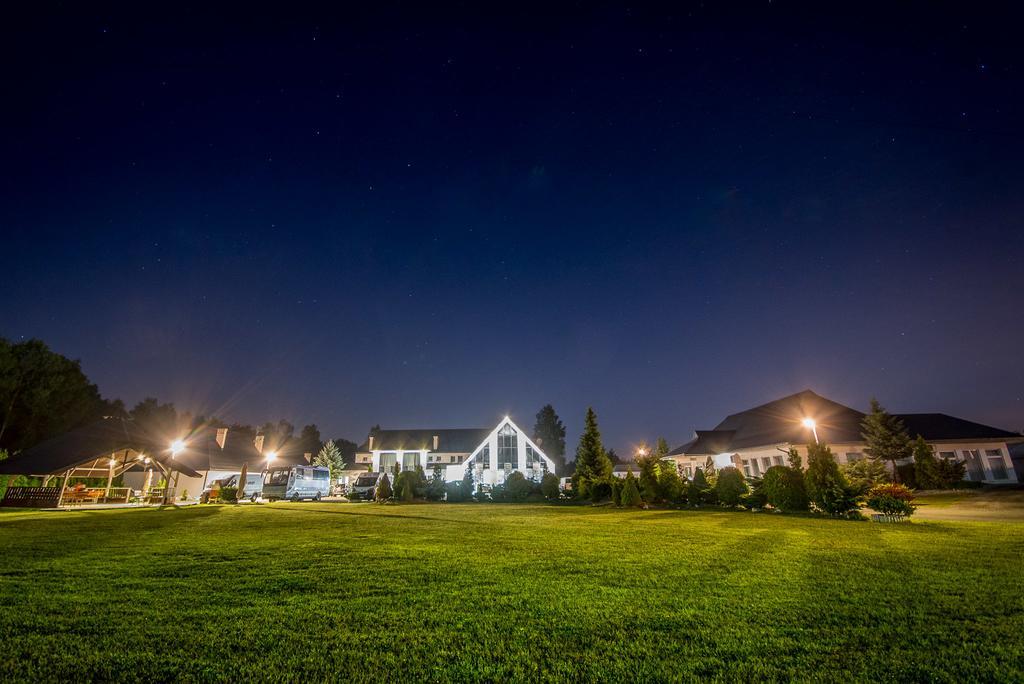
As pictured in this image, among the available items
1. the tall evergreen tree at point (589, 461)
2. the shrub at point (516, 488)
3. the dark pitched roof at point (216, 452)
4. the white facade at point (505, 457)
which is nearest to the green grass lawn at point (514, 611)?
the tall evergreen tree at point (589, 461)

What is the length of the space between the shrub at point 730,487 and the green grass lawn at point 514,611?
10956mm

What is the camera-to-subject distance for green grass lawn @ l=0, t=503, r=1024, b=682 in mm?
3268

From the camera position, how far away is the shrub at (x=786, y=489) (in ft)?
55.4

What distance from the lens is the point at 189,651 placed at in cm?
353

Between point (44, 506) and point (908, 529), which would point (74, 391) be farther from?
point (908, 529)

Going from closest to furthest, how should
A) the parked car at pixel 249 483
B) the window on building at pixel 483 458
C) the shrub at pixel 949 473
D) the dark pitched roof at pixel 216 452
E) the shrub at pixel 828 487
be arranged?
1. the shrub at pixel 828 487
2. the shrub at pixel 949 473
3. the parked car at pixel 249 483
4. the dark pitched roof at pixel 216 452
5. the window on building at pixel 483 458

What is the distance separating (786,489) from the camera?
17109 millimetres

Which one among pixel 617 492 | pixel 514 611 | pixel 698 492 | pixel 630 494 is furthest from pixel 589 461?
pixel 514 611

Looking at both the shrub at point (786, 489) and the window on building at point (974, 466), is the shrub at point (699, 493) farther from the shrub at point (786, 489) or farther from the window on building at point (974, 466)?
the window on building at point (974, 466)

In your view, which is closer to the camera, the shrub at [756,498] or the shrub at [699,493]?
the shrub at [756,498]

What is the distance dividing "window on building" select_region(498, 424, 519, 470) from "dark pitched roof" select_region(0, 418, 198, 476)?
25.4 metres

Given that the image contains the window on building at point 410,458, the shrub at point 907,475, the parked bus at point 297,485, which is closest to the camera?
the shrub at point 907,475

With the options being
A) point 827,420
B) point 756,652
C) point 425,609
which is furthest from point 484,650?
point 827,420

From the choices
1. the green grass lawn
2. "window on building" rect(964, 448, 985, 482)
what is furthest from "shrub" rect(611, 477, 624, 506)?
"window on building" rect(964, 448, 985, 482)
